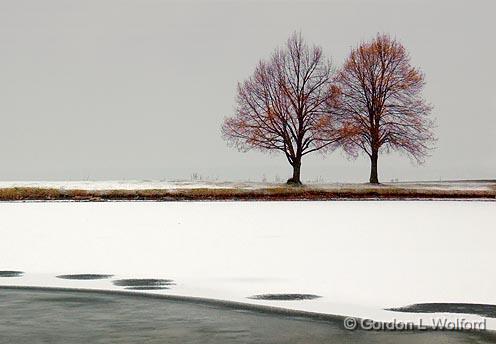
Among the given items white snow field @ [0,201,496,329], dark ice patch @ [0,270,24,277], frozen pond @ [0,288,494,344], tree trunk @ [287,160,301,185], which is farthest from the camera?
tree trunk @ [287,160,301,185]

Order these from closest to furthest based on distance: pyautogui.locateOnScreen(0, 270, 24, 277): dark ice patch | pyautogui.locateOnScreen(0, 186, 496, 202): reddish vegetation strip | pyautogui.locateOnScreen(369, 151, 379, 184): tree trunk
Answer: pyautogui.locateOnScreen(0, 270, 24, 277): dark ice patch < pyautogui.locateOnScreen(0, 186, 496, 202): reddish vegetation strip < pyautogui.locateOnScreen(369, 151, 379, 184): tree trunk

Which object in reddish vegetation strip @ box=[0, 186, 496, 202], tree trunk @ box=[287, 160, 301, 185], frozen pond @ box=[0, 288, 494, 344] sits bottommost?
frozen pond @ box=[0, 288, 494, 344]

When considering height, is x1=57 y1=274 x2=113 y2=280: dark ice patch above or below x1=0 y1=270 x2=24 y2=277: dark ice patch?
below

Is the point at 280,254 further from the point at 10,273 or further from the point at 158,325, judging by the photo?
the point at 158,325

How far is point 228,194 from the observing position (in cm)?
5478

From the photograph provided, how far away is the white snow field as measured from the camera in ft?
49.7

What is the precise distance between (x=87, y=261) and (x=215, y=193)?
35444 mm

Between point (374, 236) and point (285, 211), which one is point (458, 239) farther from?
point (285, 211)

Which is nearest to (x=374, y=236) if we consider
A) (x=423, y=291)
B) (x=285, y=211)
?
(x=423, y=291)

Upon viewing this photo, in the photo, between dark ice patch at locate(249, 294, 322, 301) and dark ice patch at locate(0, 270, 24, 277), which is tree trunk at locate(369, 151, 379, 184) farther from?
dark ice patch at locate(249, 294, 322, 301)

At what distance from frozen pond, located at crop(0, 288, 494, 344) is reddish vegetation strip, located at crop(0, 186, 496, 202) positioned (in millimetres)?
37925

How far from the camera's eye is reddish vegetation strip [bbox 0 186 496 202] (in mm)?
53156

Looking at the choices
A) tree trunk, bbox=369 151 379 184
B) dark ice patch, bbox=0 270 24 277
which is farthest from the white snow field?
tree trunk, bbox=369 151 379 184

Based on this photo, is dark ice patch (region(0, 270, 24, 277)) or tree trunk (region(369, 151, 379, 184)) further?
tree trunk (region(369, 151, 379, 184))
